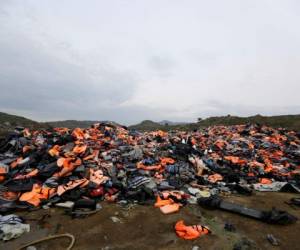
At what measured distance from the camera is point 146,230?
4.84 meters

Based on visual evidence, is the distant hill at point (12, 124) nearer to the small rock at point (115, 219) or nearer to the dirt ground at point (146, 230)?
the dirt ground at point (146, 230)

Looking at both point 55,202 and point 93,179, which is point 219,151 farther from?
point 55,202

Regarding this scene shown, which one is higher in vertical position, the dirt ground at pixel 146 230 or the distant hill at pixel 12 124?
the distant hill at pixel 12 124

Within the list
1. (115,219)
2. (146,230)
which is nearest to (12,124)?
(115,219)

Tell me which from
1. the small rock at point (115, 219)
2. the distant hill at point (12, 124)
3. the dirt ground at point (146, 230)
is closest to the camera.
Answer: the dirt ground at point (146, 230)

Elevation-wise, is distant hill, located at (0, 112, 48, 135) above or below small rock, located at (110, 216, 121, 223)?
above

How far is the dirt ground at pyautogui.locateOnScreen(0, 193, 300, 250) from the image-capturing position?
14.2 feet

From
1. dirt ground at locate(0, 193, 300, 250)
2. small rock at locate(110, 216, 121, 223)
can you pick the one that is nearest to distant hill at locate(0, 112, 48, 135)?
dirt ground at locate(0, 193, 300, 250)

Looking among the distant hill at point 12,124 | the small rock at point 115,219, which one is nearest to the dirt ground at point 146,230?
the small rock at point 115,219

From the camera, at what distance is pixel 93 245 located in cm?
433

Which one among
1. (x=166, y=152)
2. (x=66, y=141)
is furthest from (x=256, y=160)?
(x=66, y=141)

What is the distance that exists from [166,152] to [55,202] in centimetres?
512

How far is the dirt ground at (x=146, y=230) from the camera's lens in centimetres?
432

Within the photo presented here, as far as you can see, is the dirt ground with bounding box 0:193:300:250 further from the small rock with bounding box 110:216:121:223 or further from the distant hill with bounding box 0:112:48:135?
the distant hill with bounding box 0:112:48:135
